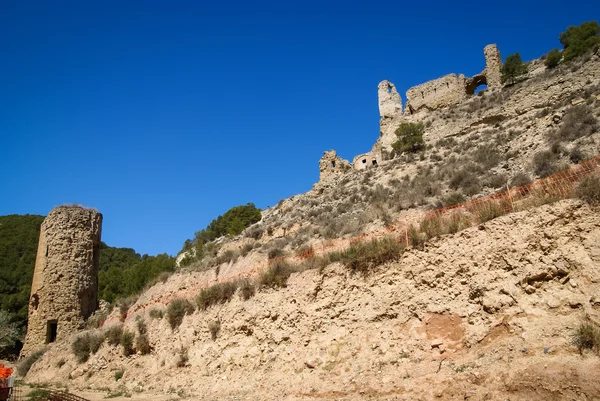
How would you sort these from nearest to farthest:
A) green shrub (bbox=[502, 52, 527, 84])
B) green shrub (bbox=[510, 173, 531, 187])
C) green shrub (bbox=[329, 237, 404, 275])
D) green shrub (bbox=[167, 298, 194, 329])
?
green shrub (bbox=[329, 237, 404, 275]) → green shrub (bbox=[167, 298, 194, 329]) → green shrub (bbox=[510, 173, 531, 187]) → green shrub (bbox=[502, 52, 527, 84])

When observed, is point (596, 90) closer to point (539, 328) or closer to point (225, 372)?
point (539, 328)

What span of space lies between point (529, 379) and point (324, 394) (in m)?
3.80

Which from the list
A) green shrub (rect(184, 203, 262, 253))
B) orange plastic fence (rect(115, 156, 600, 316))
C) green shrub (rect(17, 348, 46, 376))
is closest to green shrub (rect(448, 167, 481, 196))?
orange plastic fence (rect(115, 156, 600, 316))

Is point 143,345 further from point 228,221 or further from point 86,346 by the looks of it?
point 228,221

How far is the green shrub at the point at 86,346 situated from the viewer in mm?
15961

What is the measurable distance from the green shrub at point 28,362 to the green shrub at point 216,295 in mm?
9312

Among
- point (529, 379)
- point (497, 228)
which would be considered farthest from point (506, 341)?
point (497, 228)

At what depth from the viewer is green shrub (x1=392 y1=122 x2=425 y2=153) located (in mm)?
29281

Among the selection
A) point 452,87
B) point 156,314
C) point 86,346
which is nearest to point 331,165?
point 452,87

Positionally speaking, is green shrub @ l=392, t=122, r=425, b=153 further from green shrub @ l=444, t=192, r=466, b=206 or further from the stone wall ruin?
green shrub @ l=444, t=192, r=466, b=206

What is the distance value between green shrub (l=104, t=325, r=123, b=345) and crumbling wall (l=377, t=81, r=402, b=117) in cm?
2857

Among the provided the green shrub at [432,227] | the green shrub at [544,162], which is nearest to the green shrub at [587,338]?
the green shrub at [432,227]

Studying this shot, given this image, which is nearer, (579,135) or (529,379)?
(529,379)

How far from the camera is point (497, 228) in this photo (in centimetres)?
864
